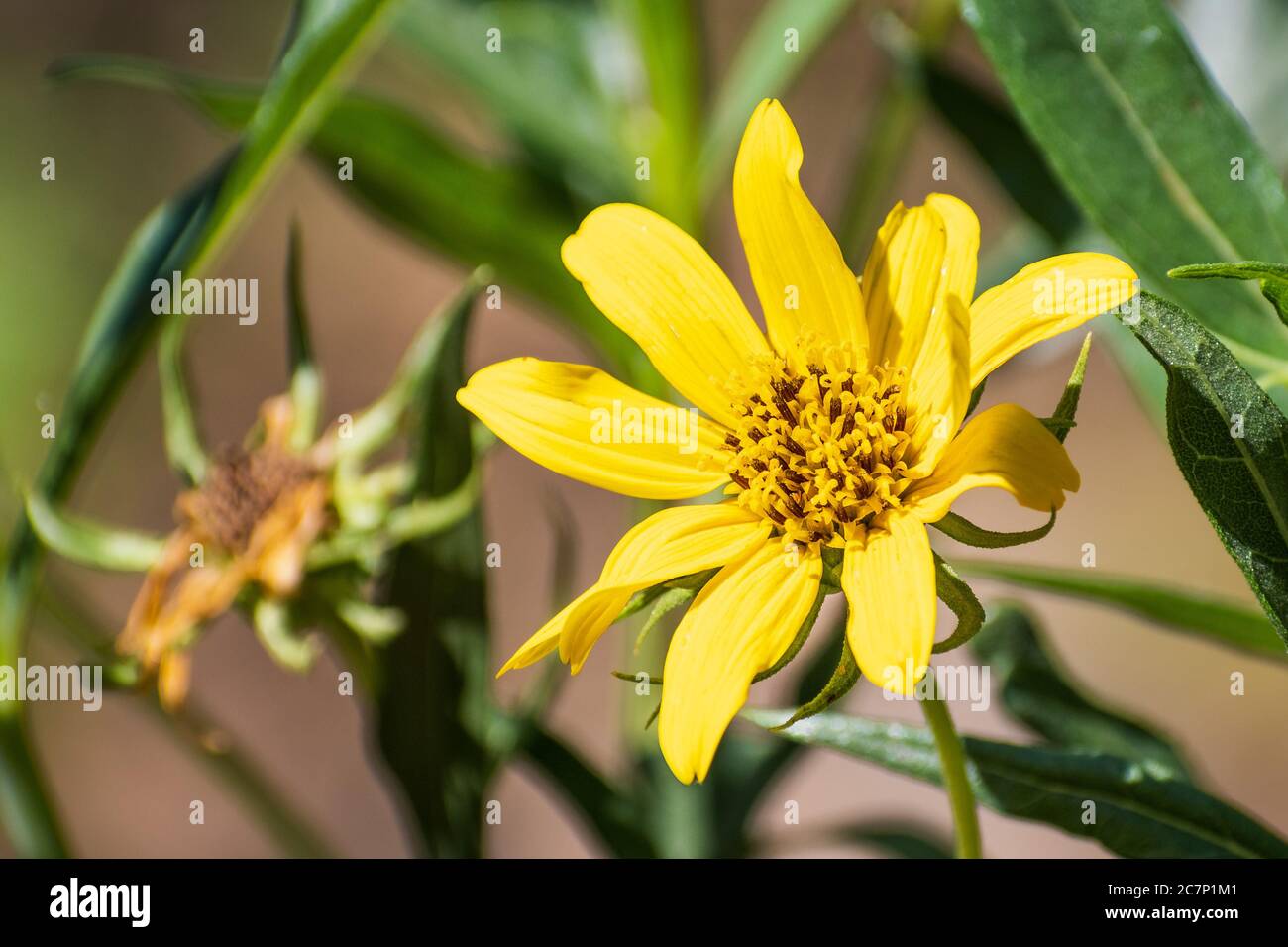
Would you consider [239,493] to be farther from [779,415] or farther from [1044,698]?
[1044,698]

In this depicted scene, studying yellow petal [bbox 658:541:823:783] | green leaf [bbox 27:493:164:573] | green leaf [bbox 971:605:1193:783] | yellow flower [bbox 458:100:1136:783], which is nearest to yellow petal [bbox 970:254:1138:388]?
yellow flower [bbox 458:100:1136:783]

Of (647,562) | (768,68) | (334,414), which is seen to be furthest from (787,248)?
(334,414)

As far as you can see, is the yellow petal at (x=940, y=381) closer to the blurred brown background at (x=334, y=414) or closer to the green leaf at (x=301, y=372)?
the green leaf at (x=301, y=372)

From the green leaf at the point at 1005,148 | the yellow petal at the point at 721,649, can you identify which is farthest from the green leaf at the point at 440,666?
the green leaf at the point at 1005,148

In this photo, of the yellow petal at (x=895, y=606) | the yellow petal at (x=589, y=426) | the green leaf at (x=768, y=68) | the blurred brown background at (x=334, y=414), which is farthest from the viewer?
the blurred brown background at (x=334, y=414)

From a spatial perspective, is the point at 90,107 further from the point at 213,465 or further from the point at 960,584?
the point at 960,584

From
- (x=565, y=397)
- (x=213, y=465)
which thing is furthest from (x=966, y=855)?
(x=213, y=465)
